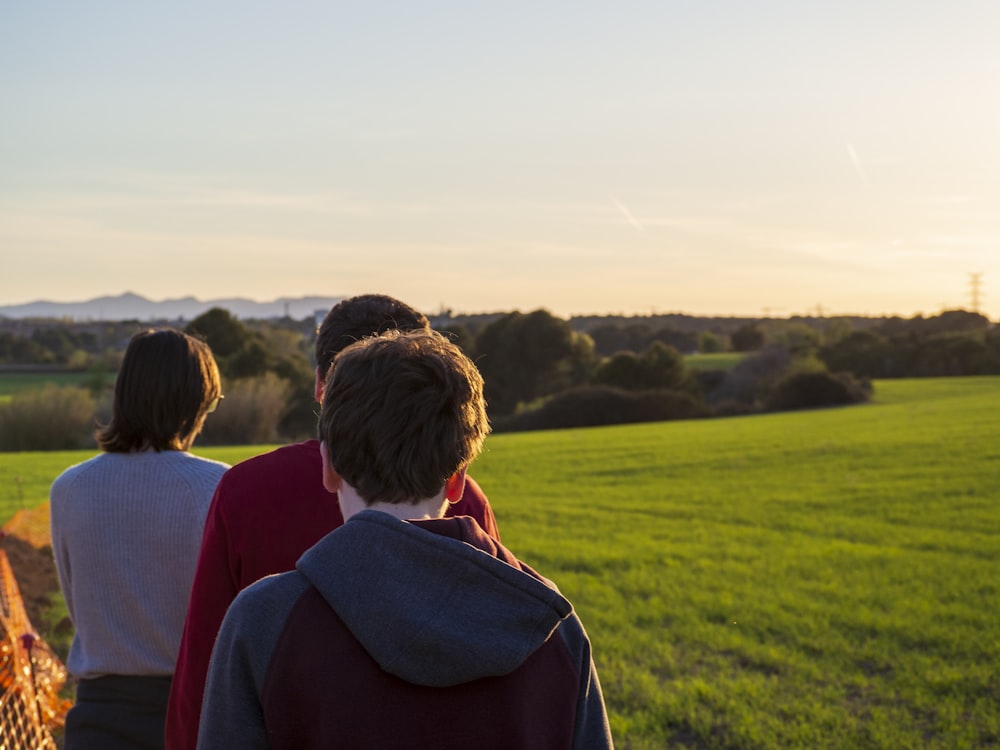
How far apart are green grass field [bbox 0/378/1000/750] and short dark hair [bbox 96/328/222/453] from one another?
11.3 feet

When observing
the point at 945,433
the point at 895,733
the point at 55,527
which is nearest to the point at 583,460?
the point at 945,433

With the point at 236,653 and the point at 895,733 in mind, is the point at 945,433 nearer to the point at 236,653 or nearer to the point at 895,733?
the point at 895,733

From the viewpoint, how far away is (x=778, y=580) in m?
8.94

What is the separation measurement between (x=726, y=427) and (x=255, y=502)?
27.0 m

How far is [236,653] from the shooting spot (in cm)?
146

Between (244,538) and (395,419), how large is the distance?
2.59 feet

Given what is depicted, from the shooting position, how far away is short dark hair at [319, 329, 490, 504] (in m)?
1.57

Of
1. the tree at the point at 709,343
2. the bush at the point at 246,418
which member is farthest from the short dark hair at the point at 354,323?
the tree at the point at 709,343

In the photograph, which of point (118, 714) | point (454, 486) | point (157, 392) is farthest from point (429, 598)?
point (118, 714)

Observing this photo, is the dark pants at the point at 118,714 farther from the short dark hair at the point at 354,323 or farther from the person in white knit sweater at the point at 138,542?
the short dark hair at the point at 354,323

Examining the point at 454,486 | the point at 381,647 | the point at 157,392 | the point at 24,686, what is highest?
the point at 157,392

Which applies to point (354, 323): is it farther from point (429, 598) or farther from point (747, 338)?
point (747, 338)

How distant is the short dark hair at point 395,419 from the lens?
5.15 feet

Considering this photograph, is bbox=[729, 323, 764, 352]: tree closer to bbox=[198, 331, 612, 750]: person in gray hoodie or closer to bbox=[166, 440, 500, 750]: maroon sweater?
bbox=[166, 440, 500, 750]: maroon sweater
